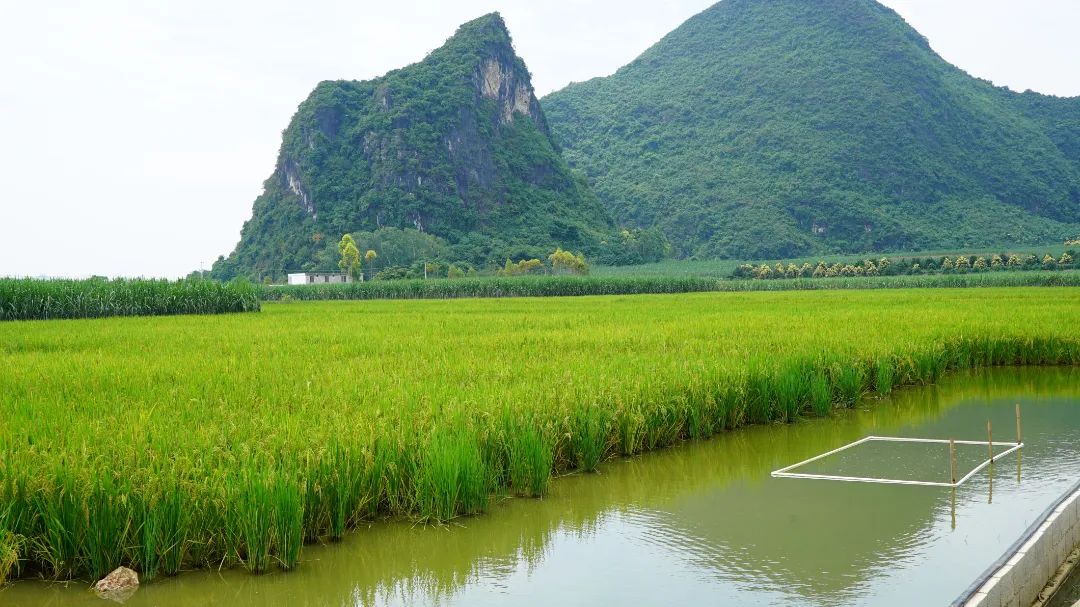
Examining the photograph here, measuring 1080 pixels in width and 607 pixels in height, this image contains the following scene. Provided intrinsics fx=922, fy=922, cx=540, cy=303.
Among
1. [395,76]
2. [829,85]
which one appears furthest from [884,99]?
[395,76]

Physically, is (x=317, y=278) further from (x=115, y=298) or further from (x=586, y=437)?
(x=586, y=437)

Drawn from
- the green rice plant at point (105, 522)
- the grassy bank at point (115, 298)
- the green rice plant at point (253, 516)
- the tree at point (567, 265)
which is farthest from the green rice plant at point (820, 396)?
the tree at point (567, 265)

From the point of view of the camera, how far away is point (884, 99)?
13588 cm

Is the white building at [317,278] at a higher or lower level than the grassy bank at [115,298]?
higher

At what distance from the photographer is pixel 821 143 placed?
427ft

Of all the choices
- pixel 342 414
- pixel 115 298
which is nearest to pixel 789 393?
pixel 342 414

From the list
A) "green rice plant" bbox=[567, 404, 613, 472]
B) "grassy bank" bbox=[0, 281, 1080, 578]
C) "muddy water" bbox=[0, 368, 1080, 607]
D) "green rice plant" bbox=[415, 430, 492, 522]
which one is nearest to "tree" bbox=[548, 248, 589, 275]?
"grassy bank" bbox=[0, 281, 1080, 578]

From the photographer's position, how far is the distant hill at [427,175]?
368 feet

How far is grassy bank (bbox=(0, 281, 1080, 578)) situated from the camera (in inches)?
192

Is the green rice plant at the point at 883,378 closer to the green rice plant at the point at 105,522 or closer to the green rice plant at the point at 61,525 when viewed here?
the green rice plant at the point at 105,522

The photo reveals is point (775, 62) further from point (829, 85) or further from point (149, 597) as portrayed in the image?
point (149, 597)

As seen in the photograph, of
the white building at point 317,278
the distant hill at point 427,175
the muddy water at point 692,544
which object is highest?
the distant hill at point 427,175

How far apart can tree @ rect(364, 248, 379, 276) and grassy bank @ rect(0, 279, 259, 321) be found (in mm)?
60409

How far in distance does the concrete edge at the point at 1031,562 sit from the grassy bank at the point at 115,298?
23.5m
